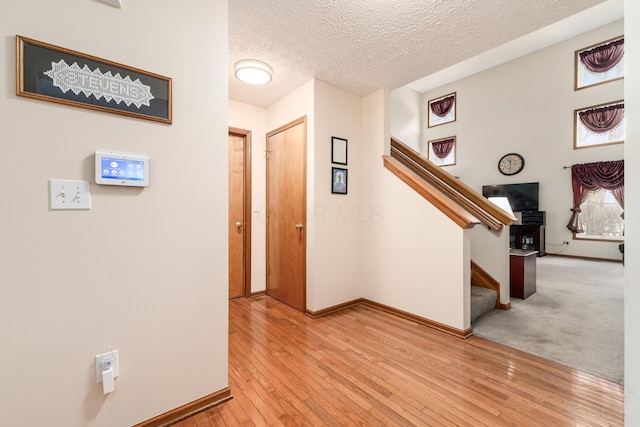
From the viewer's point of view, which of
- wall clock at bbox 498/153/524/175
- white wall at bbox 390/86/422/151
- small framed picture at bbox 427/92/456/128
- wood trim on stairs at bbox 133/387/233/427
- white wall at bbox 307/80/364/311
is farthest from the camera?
small framed picture at bbox 427/92/456/128

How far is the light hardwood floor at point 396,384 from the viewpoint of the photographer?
1479 mm

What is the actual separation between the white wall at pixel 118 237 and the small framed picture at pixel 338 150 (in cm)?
159

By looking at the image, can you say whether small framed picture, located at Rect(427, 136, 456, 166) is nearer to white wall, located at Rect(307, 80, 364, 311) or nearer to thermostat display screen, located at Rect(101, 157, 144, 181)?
white wall, located at Rect(307, 80, 364, 311)

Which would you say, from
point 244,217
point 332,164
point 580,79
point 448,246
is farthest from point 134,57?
point 580,79

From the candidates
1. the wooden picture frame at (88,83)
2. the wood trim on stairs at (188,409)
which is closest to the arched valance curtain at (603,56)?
the wooden picture frame at (88,83)

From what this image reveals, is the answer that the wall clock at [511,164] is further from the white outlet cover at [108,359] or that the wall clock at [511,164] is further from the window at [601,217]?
the white outlet cover at [108,359]

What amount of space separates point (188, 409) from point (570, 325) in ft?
11.0

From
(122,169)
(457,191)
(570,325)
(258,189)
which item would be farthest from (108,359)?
(570,325)

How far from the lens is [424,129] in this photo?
29.2 ft

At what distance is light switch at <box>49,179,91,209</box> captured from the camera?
116cm

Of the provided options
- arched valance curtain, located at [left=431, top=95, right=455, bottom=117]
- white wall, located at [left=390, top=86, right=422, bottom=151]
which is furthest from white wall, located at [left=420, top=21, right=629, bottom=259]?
white wall, located at [left=390, top=86, right=422, bottom=151]

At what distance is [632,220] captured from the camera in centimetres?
79

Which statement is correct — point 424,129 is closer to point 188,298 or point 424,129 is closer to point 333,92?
point 333,92

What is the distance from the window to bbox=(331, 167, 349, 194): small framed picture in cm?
670
